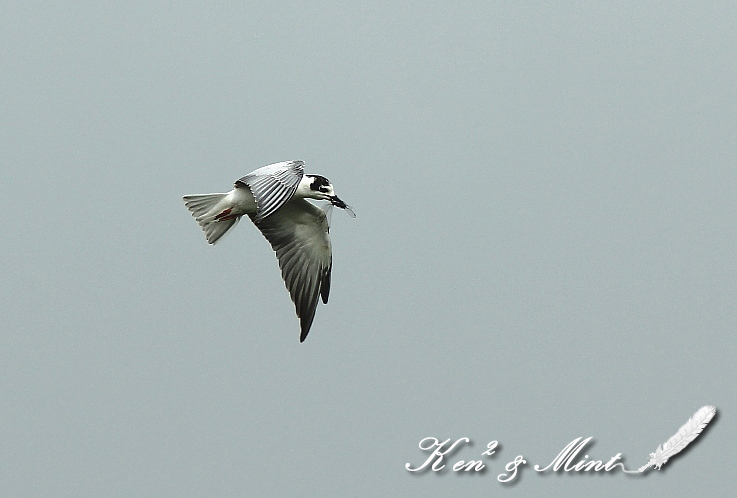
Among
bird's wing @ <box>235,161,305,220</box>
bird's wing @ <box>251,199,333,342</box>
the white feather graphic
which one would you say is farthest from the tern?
the white feather graphic

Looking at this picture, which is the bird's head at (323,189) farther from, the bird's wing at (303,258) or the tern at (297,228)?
the bird's wing at (303,258)

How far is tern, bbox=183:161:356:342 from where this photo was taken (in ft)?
39.9

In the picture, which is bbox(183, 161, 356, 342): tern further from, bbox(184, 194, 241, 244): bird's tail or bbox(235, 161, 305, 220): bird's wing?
bbox(235, 161, 305, 220): bird's wing

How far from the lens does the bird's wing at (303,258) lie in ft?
42.8

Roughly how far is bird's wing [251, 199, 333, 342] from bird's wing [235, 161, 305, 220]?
5.78 feet

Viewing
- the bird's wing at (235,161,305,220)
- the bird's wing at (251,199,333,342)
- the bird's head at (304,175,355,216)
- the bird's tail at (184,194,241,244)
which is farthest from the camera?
the bird's wing at (251,199,333,342)

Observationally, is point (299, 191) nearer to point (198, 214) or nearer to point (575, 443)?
point (198, 214)

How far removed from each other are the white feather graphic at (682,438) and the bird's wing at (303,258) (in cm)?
417

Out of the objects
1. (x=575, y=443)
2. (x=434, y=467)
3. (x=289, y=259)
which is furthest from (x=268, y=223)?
(x=575, y=443)

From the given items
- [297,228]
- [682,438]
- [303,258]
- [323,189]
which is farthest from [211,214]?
[682,438]

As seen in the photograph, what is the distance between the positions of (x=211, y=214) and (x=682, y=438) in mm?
5920

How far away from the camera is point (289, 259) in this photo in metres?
13.2

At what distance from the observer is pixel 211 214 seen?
41.3 feet

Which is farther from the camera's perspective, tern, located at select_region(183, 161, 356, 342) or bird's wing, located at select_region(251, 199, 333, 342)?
bird's wing, located at select_region(251, 199, 333, 342)
